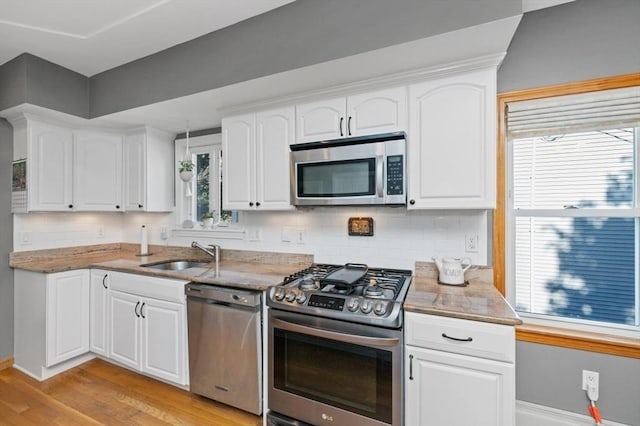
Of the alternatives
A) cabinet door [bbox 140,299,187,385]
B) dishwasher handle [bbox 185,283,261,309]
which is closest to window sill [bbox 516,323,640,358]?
dishwasher handle [bbox 185,283,261,309]

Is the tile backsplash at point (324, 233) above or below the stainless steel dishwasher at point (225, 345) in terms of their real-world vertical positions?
above

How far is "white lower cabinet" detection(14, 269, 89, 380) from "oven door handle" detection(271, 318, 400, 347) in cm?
202

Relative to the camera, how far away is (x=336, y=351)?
1650 mm

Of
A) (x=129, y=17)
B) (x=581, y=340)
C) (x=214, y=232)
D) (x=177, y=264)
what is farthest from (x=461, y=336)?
(x=129, y=17)

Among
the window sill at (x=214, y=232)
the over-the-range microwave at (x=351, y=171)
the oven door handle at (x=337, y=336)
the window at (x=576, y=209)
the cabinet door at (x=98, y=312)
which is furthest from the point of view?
the window sill at (x=214, y=232)

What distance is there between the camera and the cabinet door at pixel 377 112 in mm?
1876

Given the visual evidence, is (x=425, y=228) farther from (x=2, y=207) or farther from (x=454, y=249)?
(x=2, y=207)

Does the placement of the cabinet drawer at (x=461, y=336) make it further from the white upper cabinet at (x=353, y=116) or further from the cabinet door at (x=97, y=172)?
the cabinet door at (x=97, y=172)

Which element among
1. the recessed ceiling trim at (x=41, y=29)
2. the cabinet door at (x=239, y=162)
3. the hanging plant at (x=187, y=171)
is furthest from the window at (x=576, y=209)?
the recessed ceiling trim at (x=41, y=29)

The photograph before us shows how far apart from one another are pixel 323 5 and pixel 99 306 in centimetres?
300

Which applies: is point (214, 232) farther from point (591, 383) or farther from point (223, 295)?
point (591, 383)

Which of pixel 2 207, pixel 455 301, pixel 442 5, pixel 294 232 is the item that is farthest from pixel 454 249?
pixel 2 207

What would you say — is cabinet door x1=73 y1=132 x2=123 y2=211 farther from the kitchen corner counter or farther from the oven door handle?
the kitchen corner counter

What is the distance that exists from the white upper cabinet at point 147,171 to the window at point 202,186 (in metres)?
0.14
